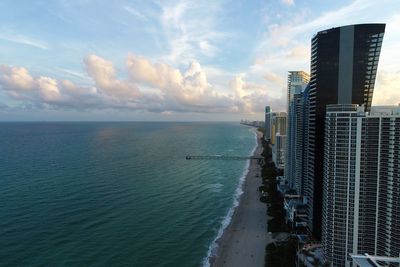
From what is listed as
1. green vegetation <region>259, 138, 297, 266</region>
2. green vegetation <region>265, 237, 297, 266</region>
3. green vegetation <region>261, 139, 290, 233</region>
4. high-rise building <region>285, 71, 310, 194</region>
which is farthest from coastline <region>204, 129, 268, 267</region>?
high-rise building <region>285, 71, 310, 194</region>

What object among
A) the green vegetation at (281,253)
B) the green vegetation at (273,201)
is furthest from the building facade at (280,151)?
the green vegetation at (281,253)

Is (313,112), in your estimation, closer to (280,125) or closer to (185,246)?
(185,246)

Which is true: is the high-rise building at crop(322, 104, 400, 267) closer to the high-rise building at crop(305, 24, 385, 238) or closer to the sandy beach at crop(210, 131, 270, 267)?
the sandy beach at crop(210, 131, 270, 267)

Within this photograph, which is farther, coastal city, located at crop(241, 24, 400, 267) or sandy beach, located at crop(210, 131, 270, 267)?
sandy beach, located at crop(210, 131, 270, 267)

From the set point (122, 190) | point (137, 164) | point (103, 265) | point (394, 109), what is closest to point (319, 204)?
point (394, 109)

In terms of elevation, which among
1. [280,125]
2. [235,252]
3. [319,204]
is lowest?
[235,252]

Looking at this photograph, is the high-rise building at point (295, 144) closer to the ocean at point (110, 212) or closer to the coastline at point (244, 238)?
the coastline at point (244, 238)

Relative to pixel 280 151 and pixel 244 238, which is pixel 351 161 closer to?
pixel 244 238
